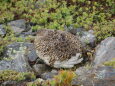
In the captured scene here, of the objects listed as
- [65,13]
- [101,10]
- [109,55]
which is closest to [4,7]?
[65,13]

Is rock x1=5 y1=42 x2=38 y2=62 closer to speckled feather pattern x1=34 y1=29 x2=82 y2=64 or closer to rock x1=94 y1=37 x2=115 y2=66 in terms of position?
speckled feather pattern x1=34 y1=29 x2=82 y2=64

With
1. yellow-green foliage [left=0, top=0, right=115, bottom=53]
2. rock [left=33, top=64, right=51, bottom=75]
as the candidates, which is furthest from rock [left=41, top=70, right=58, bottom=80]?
yellow-green foliage [left=0, top=0, right=115, bottom=53]

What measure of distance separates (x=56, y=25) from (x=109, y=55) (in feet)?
13.7

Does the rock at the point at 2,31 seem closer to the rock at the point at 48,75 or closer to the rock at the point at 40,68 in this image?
the rock at the point at 40,68

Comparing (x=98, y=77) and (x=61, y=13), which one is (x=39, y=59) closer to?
(x=61, y=13)

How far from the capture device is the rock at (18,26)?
14.1 m

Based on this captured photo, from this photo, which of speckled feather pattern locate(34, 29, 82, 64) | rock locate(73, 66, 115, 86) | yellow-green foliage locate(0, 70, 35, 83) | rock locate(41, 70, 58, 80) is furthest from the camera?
speckled feather pattern locate(34, 29, 82, 64)

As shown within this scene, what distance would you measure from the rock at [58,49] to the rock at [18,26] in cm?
273

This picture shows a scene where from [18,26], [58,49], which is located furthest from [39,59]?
[18,26]

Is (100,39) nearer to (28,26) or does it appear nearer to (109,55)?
(109,55)

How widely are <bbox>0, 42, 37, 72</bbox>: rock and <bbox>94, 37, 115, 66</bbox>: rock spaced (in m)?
2.20

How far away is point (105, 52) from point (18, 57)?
2849mm

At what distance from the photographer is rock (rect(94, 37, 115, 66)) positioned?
10.3 metres

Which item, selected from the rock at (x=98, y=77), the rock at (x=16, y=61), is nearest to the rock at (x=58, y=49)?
the rock at (x=16, y=61)
